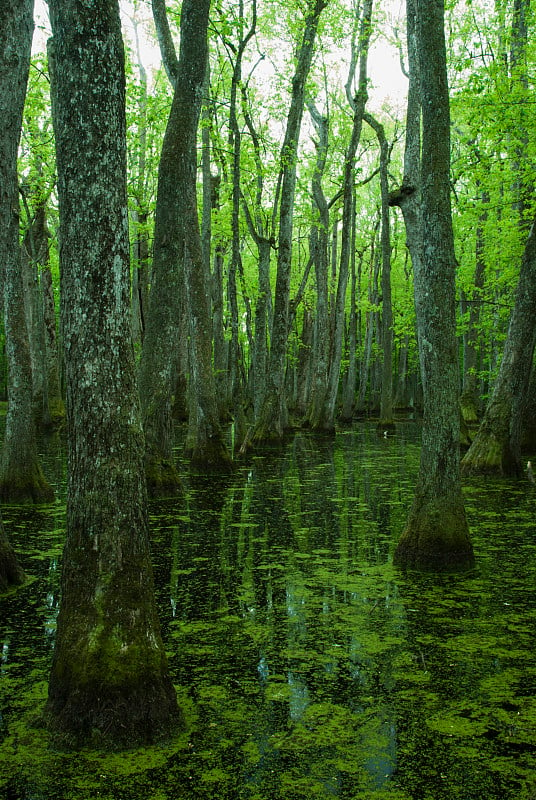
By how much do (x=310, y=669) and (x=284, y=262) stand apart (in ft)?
43.4

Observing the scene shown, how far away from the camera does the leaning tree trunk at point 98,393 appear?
3354mm

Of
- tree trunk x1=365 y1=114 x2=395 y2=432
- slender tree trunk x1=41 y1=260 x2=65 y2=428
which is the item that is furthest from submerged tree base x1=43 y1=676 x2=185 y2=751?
slender tree trunk x1=41 y1=260 x2=65 y2=428

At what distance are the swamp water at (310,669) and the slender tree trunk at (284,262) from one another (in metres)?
8.27

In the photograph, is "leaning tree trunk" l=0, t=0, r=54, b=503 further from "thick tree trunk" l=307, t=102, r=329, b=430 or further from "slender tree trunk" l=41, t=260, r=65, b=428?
"slender tree trunk" l=41, t=260, r=65, b=428

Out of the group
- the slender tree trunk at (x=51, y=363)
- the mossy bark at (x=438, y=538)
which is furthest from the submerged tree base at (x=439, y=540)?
the slender tree trunk at (x=51, y=363)

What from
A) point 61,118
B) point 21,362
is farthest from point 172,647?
point 21,362

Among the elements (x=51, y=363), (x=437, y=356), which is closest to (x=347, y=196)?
(x=51, y=363)

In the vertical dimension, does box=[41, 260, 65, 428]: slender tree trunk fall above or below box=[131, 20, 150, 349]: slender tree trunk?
below

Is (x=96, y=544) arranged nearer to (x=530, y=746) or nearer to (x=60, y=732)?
(x=60, y=732)

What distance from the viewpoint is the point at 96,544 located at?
3.39 m

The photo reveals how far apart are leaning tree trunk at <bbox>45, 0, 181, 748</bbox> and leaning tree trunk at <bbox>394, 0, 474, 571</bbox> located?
349 cm

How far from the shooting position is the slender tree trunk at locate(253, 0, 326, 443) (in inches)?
631

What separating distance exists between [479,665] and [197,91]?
8.53 metres

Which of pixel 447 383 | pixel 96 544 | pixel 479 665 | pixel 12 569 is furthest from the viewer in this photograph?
pixel 447 383
